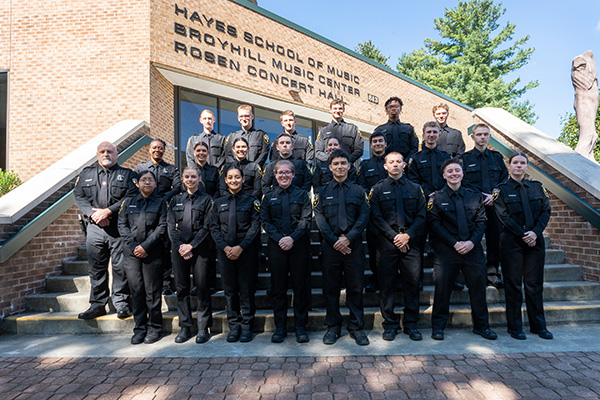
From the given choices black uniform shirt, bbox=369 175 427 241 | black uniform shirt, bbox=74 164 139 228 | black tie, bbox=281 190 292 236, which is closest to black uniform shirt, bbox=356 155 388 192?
black uniform shirt, bbox=369 175 427 241

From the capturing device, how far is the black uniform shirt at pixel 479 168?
5242mm

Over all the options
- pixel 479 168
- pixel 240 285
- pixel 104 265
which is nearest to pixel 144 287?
pixel 104 265

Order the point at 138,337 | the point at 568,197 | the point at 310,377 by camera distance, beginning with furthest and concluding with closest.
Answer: the point at 568,197 < the point at 138,337 < the point at 310,377

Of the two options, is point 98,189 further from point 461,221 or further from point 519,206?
point 519,206

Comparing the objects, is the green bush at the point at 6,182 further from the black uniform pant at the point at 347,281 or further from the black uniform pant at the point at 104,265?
the black uniform pant at the point at 347,281

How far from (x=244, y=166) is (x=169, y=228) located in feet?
5.03

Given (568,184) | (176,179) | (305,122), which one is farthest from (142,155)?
(568,184)

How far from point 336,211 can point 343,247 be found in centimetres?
46

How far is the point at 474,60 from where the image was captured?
31312 mm

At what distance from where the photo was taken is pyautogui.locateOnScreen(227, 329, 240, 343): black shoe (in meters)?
4.09

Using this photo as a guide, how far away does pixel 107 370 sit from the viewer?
346 centimetres

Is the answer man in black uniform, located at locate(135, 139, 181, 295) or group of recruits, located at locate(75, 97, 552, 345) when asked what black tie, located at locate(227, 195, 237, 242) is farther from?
man in black uniform, located at locate(135, 139, 181, 295)

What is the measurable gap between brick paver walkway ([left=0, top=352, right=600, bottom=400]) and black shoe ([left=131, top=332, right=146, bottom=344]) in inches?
16.8

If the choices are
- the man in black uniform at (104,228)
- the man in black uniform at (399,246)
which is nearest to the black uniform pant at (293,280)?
the man in black uniform at (399,246)
